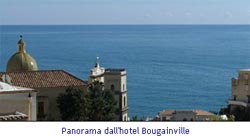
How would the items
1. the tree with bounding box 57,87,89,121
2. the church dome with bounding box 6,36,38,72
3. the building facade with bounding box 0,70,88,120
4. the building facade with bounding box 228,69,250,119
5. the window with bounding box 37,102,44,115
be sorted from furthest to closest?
the building facade with bounding box 228,69,250,119, the church dome with bounding box 6,36,38,72, the building facade with bounding box 0,70,88,120, the window with bounding box 37,102,44,115, the tree with bounding box 57,87,89,121

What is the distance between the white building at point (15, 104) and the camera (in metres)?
3.76

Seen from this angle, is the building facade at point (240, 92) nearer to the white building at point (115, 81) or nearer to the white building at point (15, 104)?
the white building at point (115, 81)

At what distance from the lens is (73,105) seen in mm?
6398

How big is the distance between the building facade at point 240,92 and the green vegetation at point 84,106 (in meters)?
2.15

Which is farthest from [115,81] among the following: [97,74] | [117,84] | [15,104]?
[15,104]

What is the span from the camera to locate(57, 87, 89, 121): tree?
614 cm

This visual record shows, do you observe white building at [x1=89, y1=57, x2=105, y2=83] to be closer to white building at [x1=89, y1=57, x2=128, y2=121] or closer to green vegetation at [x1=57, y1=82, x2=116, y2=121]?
white building at [x1=89, y1=57, x2=128, y2=121]

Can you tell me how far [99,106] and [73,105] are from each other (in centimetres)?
30

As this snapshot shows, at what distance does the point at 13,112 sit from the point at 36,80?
142 inches

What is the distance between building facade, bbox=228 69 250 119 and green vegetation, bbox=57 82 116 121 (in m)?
2.15

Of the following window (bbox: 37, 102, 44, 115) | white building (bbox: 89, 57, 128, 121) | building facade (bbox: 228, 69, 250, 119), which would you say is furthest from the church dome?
building facade (bbox: 228, 69, 250, 119)

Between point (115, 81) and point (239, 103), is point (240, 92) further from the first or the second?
point (115, 81)

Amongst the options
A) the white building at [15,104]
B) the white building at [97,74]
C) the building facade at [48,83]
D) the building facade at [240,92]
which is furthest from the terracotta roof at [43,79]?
the white building at [15,104]

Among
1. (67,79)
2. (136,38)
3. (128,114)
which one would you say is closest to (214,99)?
(128,114)
